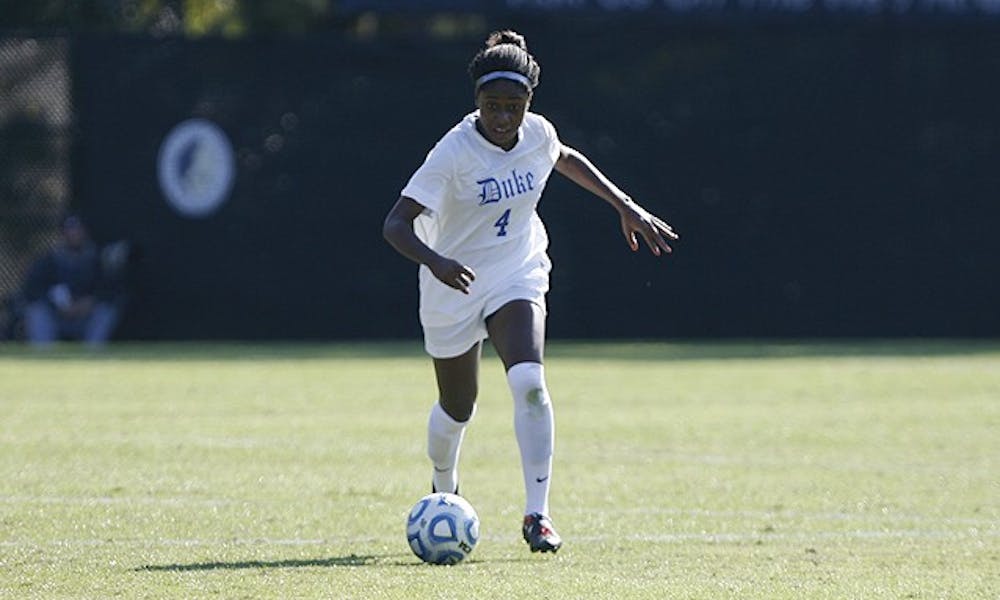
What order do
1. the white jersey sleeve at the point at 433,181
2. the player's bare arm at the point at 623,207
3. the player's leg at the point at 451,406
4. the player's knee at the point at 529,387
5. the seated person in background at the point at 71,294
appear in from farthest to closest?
the seated person in background at the point at 71,294 < the player's bare arm at the point at 623,207 < the player's leg at the point at 451,406 < the white jersey sleeve at the point at 433,181 < the player's knee at the point at 529,387

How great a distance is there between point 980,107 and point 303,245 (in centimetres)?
793

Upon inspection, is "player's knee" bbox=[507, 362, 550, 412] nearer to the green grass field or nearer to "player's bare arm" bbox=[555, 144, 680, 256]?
the green grass field

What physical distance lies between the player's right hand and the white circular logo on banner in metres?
Answer: 15.1

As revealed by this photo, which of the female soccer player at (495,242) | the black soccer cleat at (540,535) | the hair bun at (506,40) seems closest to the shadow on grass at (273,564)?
the black soccer cleat at (540,535)

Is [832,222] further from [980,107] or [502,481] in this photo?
[502,481]

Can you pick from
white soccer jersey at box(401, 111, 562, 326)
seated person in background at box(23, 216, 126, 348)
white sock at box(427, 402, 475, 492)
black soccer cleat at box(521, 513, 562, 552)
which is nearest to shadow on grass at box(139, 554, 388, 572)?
black soccer cleat at box(521, 513, 562, 552)

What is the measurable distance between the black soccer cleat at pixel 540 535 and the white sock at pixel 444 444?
0.87 m

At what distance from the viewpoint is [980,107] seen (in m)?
22.8

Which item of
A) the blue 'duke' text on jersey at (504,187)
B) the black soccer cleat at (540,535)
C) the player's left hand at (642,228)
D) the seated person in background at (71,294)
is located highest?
the blue 'duke' text on jersey at (504,187)

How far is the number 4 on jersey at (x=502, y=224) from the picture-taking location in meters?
8.36

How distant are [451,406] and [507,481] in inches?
80.9

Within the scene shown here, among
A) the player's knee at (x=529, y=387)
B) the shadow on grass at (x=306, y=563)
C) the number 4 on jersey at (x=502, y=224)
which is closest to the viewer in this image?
the shadow on grass at (x=306, y=563)

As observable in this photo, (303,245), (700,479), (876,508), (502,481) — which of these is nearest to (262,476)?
(502,481)

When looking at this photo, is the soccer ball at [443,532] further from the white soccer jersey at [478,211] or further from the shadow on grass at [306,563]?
the white soccer jersey at [478,211]
